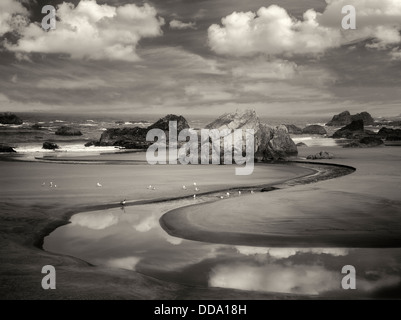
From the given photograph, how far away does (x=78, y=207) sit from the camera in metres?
14.6

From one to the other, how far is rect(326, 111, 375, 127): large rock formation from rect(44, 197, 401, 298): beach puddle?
115985mm

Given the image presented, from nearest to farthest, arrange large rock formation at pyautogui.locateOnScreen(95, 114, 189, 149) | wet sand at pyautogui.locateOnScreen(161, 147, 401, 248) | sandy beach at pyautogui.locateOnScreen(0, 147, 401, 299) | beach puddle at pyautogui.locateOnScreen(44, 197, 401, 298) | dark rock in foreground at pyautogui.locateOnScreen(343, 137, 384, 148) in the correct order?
sandy beach at pyautogui.locateOnScreen(0, 147, 401, 299) → beach puddle at pyautogui.locateOnScreen(44, 197, 401, 298) → wet sand at pyautogui.locateOnScreen(161, 147, 401, 248) → dark rock in foreground at pyautogui.locateOnScreen(343, 137, 384, 148) → large rock formation at pyautogui.locateOnScreen(95, 114, 189, 149)

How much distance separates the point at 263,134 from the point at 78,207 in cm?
2113

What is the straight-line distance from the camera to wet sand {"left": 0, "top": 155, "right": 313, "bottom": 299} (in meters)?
7.30

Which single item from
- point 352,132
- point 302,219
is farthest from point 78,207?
point 352,132

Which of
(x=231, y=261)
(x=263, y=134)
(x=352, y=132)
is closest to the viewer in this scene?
(x=231, y=261)

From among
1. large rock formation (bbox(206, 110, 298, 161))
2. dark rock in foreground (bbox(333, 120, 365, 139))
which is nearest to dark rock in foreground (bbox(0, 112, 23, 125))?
large rock formation (bbox(206, 110, 298, 161))

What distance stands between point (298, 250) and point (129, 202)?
816cm

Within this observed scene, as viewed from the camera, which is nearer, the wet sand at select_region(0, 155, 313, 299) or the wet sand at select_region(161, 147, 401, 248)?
the wet sand at select_region(0, 155, 313, 299)

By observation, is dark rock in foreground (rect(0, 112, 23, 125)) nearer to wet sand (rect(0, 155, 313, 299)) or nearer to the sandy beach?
wet sand (rect(0, 155, 313, 299))

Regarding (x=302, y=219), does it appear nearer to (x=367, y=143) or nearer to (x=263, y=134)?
(x=263, y=134)

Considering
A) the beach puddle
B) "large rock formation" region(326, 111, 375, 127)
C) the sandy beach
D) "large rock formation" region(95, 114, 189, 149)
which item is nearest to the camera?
the sandy beach
